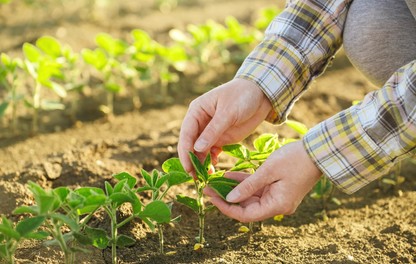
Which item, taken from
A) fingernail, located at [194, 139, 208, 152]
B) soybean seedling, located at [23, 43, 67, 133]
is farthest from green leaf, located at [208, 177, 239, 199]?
soybean seedling, located at [23, 43, 67, 133]

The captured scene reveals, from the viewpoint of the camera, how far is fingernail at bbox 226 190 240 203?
1728 mm

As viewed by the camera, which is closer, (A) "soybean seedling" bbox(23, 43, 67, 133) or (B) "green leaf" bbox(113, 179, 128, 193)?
(B) "green leaf" bbox(113, 179, 128, 193)

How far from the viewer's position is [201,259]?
186 centimetres

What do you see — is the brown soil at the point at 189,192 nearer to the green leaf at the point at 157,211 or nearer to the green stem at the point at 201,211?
the green stem at the point at 201,211

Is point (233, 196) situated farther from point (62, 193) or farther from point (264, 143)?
point (62, 193)

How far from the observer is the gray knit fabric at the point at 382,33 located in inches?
80.9

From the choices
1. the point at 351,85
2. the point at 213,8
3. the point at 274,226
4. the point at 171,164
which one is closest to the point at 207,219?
the point at 274,226

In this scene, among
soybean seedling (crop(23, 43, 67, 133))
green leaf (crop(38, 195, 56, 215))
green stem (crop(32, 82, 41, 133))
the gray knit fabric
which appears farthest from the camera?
green stem (crop(32, 82, 41, 133))

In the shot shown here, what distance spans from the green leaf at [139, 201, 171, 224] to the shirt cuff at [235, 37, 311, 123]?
54 cm

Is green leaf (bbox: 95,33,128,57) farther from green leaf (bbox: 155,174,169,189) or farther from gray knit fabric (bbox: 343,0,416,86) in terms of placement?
green leaf (bbox: 155,174,169,189)

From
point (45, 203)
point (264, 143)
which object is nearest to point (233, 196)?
point (264, 143)

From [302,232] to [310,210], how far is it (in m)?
0.20

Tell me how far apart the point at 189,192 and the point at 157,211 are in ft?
2.13

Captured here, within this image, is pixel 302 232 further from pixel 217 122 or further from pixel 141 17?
pixel 141 17
